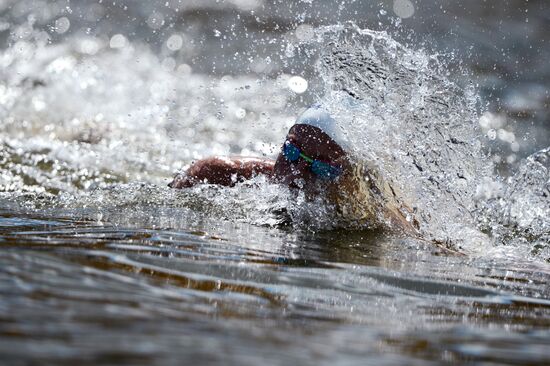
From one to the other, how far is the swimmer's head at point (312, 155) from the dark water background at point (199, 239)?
8.8 inches

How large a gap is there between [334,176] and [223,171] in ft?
4.17

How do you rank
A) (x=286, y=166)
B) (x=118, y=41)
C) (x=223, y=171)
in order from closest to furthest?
1. (x=286, y=166)
2. (x=223, y=171)
3. (x=118, y=41)

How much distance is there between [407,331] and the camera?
2.46 m

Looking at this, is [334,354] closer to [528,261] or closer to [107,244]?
[107,244]

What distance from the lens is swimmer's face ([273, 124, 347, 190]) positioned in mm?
5699

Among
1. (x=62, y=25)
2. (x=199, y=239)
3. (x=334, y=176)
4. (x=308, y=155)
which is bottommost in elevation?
(x=199, y=239)

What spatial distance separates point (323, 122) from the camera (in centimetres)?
589

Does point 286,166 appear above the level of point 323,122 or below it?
below

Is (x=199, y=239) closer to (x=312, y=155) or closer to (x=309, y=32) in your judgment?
(x=312, y=155)

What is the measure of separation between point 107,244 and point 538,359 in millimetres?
2005

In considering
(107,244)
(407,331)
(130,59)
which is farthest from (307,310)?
(130,59)

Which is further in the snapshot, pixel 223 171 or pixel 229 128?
pixel 229 128

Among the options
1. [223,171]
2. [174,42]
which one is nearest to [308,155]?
[223,171]

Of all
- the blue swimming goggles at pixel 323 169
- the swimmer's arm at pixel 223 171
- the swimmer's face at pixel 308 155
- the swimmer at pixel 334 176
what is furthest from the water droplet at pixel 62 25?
the blue swimming goggles at pixel 323 169
